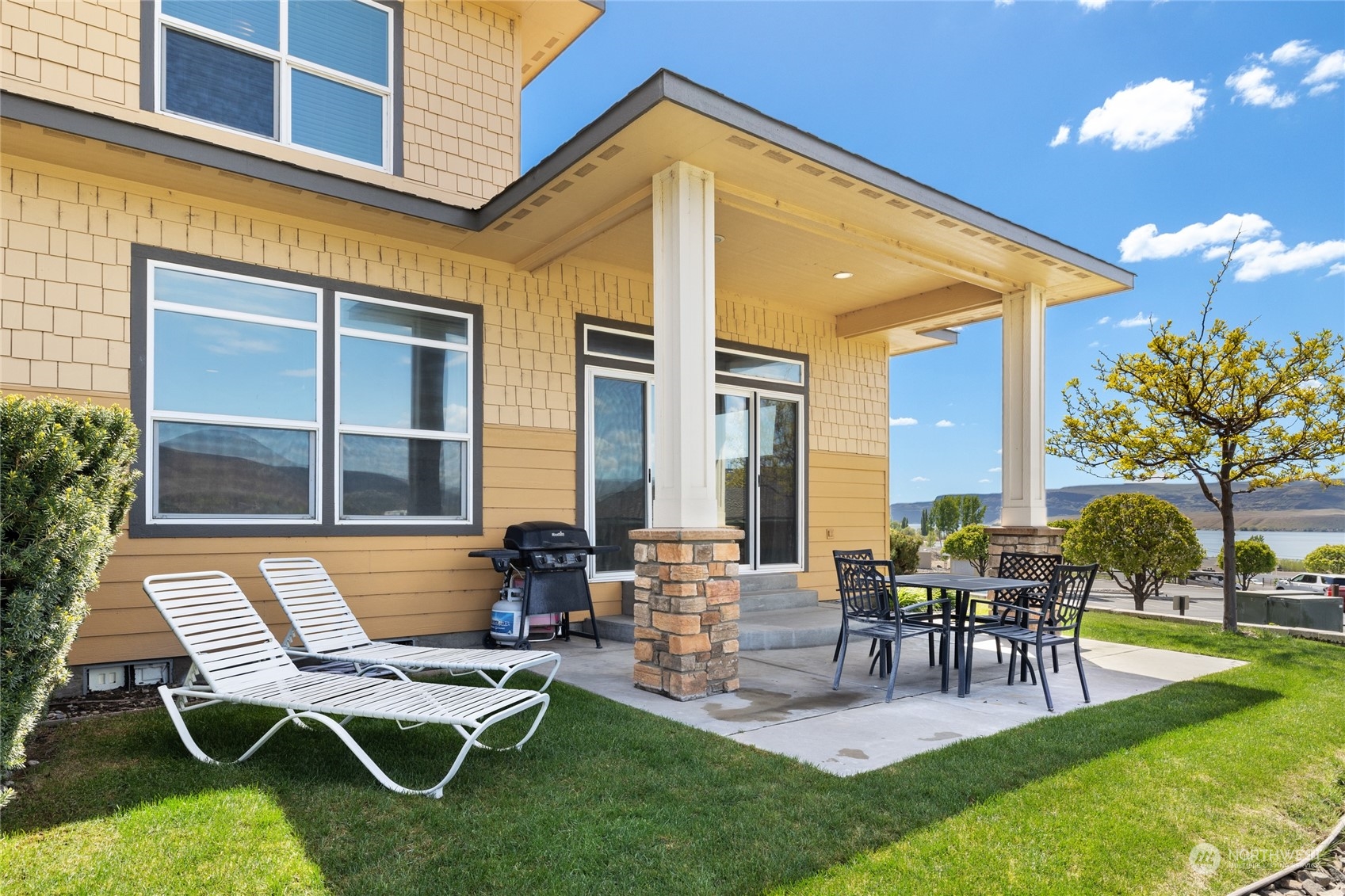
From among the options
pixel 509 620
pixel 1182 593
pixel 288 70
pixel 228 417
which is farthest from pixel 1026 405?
pixel 1182 593

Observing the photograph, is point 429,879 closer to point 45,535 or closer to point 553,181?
point 45,535

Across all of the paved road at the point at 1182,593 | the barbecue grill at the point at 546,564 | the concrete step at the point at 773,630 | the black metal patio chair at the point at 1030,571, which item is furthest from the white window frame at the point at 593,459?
the paved road at the point at 1182,593

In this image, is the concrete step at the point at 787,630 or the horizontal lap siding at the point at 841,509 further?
the horizontal lap siding at the point at 841,509

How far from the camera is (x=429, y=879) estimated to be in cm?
245

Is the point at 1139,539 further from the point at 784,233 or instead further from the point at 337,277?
the point at 337,277

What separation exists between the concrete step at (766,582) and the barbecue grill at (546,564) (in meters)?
2.12

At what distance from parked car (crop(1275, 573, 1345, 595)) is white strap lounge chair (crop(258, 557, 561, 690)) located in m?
15.2

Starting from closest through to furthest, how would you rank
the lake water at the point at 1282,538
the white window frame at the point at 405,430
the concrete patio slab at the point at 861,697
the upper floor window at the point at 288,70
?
the concrete patio slab at the point at 861,697, the upper floor window at the point at 288,70, the white window frame at the point at 405,430, the lake water at the point at 1282,538

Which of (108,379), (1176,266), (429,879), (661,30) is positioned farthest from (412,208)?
(1176,266)

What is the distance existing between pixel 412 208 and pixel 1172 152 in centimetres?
3264

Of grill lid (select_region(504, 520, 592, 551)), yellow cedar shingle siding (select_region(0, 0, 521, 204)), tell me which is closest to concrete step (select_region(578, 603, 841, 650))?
grill lid (select_region(504, 520, 592, 551))

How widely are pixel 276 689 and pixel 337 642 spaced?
99 cm

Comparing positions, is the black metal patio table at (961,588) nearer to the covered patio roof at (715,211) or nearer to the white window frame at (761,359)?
the covered patio roof at (715,211)

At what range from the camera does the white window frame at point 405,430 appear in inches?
232
